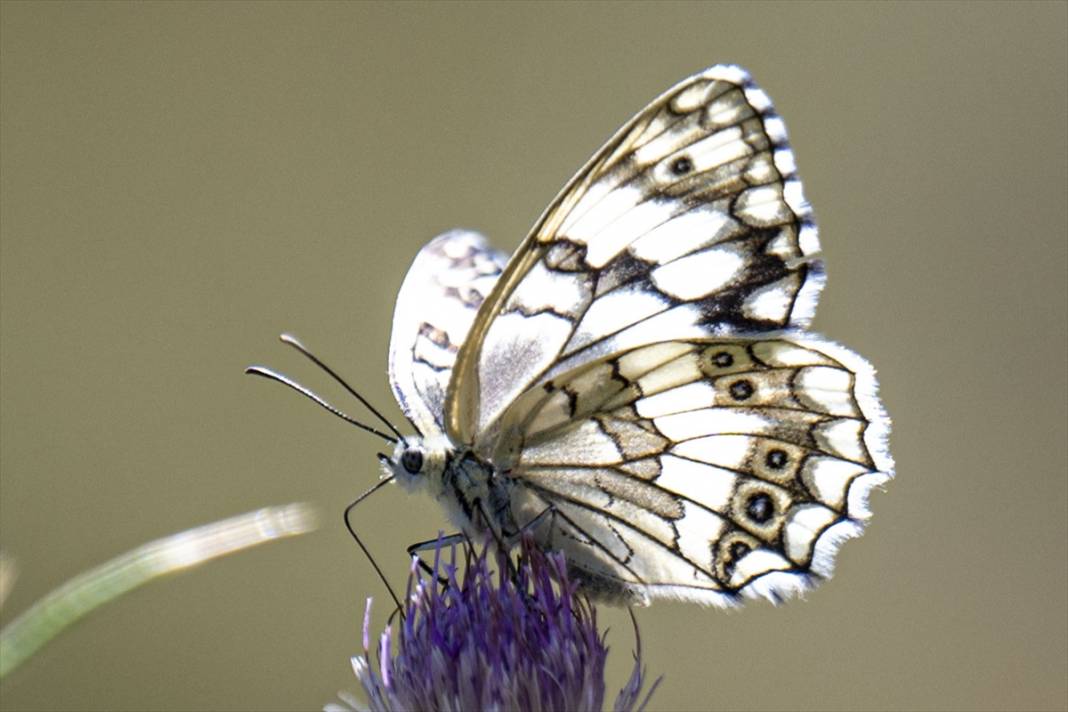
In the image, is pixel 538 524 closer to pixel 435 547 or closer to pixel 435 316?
pixel 435 547

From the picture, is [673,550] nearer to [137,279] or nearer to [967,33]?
[137,279]

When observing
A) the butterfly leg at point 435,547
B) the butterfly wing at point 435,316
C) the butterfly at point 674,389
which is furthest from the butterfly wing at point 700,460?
the butterfly wing at point 435,316

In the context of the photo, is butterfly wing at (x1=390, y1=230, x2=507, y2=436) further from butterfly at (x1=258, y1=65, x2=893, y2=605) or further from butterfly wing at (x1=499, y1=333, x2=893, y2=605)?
butterfly wing at (x1=499, y1=333, x2=893, y2=605)

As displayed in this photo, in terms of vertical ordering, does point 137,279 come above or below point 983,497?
above

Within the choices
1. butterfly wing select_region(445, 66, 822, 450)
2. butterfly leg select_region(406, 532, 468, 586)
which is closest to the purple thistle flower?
butterfly leg select_region(406, 532, 468, 586)

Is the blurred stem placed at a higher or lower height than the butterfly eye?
lower

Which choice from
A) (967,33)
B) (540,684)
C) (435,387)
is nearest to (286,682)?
(435,387)

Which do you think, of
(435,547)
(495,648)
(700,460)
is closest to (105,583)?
(495,648)
